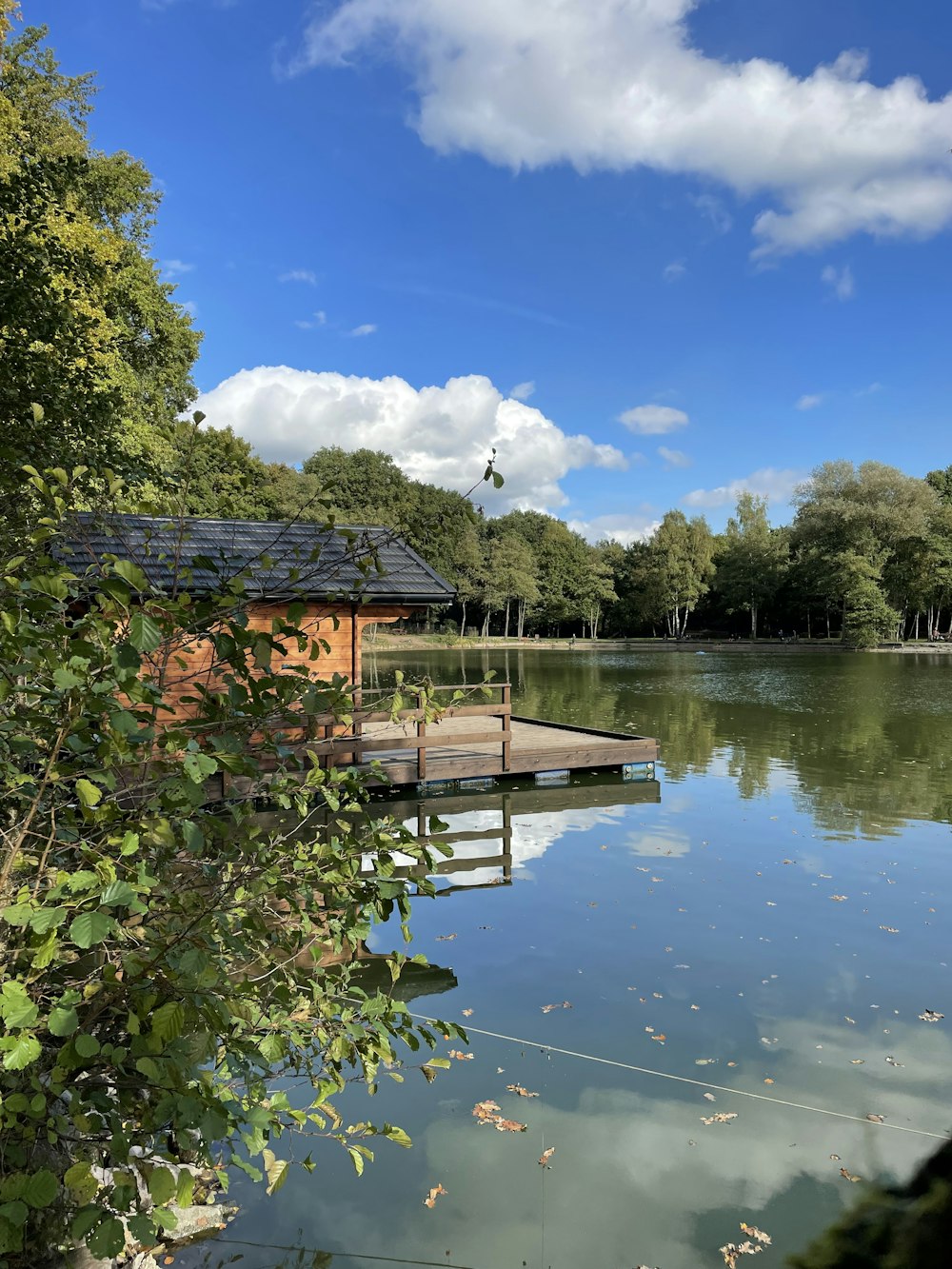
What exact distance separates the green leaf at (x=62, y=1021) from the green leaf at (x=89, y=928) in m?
0.14

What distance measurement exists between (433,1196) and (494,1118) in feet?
2.09

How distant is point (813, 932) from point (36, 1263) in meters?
6.04

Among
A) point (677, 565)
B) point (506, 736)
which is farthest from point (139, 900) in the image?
point (677, 565)

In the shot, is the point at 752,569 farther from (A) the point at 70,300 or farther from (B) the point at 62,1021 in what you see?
(B) the point at 62,1021

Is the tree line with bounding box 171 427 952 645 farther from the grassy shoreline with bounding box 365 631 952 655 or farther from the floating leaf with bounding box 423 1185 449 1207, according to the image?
the floating leaf with bounding box 423 1185 449 1207

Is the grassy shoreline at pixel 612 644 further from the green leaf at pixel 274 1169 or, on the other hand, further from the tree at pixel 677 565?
the green leaf at pixel 274 1169

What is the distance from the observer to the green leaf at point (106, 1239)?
1.78 meters

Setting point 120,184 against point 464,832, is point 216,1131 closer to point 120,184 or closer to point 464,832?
point 464,832

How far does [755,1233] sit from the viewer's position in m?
3.42

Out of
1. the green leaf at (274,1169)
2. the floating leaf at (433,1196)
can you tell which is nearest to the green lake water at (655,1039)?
the floating leaf at (433,1196)

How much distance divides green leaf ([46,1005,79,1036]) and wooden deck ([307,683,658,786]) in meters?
9.06

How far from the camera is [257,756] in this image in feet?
7.66

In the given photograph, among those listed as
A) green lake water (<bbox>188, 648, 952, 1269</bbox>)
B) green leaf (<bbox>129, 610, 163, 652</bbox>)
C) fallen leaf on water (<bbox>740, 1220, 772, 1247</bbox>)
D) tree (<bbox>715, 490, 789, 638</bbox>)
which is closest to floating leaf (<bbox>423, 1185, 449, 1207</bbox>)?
green lake water (<bbox>188, 648, 952, 1269</bbox>)

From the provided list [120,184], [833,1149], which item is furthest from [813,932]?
[120,184]
